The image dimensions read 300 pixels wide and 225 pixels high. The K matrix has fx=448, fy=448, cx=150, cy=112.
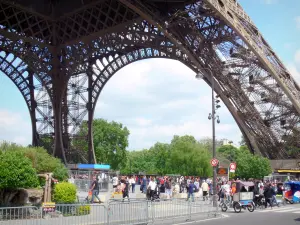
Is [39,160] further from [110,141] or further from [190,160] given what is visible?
[110,141]

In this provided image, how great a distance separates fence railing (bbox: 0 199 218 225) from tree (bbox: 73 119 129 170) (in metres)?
62.6

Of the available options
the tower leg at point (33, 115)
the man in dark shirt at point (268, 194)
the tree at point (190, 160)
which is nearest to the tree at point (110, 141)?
the tree at point (190, 160)

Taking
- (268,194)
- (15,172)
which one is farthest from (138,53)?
(15,172)

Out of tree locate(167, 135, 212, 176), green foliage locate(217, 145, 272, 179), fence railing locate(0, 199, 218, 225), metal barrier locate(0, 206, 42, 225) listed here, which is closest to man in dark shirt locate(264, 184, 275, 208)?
fence railing locate(0, 199, 218, 225)

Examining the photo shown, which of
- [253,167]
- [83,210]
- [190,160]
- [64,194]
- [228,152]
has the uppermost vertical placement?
[228,152]

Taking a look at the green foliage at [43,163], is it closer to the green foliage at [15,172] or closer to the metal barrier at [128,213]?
the green foliage at [15,172]

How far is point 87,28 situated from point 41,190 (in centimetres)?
2300

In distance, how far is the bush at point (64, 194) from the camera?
1993 centimetres

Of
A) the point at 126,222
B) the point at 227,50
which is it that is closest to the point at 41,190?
the point at 126,222

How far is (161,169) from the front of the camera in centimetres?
9425

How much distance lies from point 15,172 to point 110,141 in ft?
213

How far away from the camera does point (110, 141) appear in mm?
82000

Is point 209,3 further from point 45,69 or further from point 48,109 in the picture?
point 48,109

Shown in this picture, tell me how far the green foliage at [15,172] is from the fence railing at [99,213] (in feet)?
8.55
